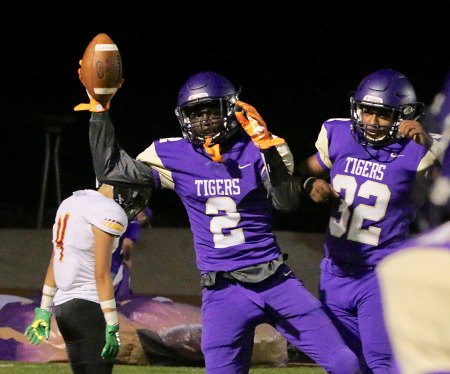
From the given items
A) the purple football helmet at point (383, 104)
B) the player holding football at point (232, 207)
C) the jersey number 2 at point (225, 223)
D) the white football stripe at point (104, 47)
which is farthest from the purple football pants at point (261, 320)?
the white football stripe at point (104, 47)

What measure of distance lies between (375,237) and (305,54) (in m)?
6.82

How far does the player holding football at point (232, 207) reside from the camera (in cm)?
370

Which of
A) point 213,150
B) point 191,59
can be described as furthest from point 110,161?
point 191,59

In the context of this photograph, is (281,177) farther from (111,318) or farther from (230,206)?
(111,318)

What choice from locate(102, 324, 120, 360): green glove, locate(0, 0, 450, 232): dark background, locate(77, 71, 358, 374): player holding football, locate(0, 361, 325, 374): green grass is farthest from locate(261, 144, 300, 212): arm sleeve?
locate(0, 0, 450, 232): dark background

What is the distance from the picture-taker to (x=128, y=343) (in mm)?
6176

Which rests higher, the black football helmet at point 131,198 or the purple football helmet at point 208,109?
the purple football helmet at point 208,109

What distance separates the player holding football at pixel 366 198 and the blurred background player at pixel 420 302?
2.16 meters

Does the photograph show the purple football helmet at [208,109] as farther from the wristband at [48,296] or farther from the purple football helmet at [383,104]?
the wristband at [48,296]

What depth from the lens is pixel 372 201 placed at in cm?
399

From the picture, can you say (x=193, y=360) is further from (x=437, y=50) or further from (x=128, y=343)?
(x=437, y=50)

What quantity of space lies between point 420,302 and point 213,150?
218 cm

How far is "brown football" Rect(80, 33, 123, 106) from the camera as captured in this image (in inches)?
150

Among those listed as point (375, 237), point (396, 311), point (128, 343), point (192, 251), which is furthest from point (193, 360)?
point (396, 311)
